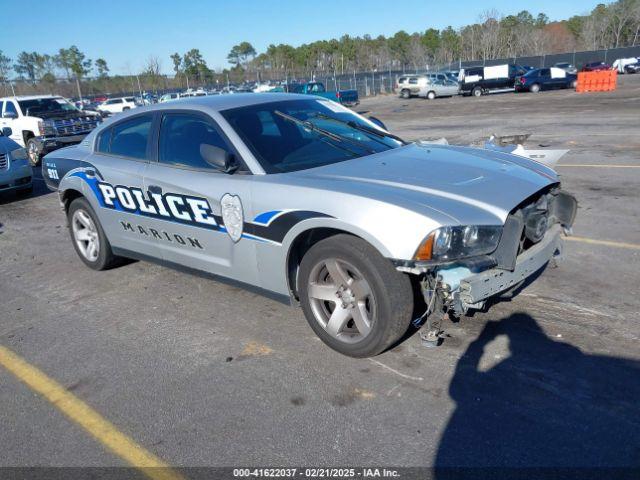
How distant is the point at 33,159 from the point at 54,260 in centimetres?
1034

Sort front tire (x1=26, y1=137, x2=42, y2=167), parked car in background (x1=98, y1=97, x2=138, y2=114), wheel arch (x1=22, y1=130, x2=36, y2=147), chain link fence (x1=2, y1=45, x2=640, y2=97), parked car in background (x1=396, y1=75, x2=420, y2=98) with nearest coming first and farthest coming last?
front tire (x1=26, y1=137, x2=42, y2=167)
wheel arch (x1=22, y1=130, x2=36, y2=147)
chain link fence (x1=2, y1=45, x2=640, y2=97)
parked car in background (x1=98, y1=97, x2=138, y2=114)
parked car in background (x1=396, y1=75, x2=420, y2=98)

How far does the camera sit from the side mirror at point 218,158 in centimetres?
401

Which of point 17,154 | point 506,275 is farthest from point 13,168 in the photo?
point 506,275

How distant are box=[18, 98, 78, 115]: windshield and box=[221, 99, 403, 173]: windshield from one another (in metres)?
13.9

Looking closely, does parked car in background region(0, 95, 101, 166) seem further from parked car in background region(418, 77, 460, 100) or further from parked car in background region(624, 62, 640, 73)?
parked car in background region(624, 62, 640, 73)

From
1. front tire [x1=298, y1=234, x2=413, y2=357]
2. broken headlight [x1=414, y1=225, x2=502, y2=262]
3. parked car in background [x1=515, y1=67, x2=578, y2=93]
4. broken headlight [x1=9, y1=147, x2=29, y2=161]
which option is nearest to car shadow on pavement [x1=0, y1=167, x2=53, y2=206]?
broken headlight [x1=9, y1=147, x2=29, y2=161]

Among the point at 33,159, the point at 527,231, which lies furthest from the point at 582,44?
the point at 527,231

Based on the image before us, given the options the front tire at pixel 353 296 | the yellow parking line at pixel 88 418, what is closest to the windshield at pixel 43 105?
the yellow parking line at pixel 88 418

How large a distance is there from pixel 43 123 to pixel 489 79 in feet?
99.7

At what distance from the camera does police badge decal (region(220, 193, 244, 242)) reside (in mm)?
4051

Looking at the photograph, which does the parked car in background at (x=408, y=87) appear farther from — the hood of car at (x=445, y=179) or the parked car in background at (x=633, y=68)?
the hood of car at (x=445, y=179)

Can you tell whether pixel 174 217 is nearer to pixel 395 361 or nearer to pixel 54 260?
pixel 395 361

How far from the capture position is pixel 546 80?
35.6 metres

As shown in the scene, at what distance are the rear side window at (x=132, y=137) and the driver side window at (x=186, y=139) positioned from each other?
0.26m
